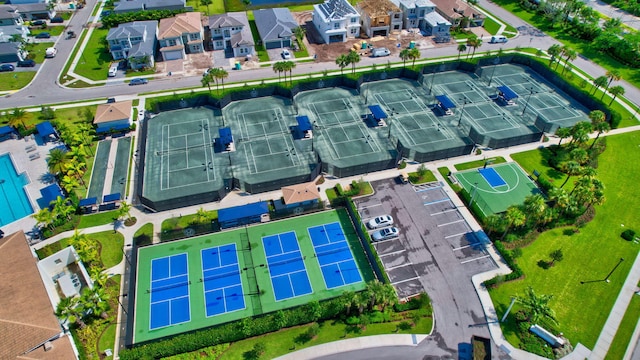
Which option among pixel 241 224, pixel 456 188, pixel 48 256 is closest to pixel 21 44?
pixel 48 256

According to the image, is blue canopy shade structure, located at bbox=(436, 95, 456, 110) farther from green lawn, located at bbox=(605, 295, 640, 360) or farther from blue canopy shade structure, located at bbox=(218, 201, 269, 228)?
green lawn, located at bbox=(605, 295, 640, 360)

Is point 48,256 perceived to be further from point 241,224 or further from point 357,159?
point 357,159

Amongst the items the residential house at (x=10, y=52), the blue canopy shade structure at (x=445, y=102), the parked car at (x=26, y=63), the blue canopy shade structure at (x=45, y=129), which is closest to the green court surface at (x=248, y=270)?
the blue canopy shade structure at (x=445, y=102)

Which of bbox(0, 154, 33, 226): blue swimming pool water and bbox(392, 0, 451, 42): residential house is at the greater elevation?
bbox(392, 0, 451, 42): residential house

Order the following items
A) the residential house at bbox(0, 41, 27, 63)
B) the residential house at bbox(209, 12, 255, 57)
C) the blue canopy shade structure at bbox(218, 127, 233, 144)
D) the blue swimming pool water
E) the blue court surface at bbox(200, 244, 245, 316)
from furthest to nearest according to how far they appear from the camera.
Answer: the residential house at bbox(209, 12, 255, 57)
the residential house at bbox(0, 41, 27, 63)
the blue canopy shade structure at bbox(218, 127, 233, 144)
the blue swimming pool water
the blue court surface at bbox(200, 244, 245, 316)

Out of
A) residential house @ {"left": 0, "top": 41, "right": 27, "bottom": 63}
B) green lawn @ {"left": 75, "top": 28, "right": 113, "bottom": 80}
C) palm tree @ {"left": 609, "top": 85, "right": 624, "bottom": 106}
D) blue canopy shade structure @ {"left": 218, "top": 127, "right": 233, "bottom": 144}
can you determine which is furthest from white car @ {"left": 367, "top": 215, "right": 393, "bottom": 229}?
residential house @ {"left": 0, "top": 41, "right": 27, "bottom": 63}

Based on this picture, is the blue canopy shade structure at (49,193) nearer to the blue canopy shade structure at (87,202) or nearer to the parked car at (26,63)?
the blue canopy shade structure at (87,202)

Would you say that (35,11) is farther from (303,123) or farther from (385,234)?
(385,234)
